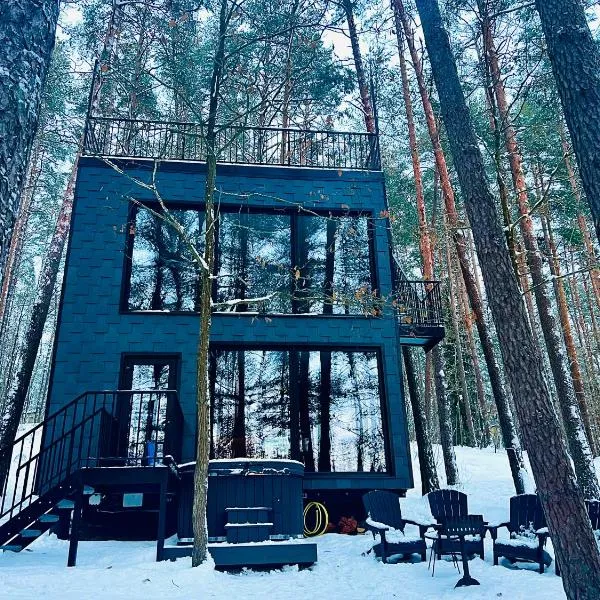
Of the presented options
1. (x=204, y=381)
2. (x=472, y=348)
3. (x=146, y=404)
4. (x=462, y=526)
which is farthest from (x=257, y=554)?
(x=472, y=348)

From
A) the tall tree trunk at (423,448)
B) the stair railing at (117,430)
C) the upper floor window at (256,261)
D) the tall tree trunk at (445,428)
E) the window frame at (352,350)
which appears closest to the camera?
the stair railing at (117,430)

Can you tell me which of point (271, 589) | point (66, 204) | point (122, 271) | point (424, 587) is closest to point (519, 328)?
point (424, 587)

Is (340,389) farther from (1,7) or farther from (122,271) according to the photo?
(1,7)

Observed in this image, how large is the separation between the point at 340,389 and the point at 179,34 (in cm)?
686

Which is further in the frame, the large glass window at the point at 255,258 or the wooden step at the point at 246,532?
the large glass window at the point at 255,258

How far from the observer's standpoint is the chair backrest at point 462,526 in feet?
18.9

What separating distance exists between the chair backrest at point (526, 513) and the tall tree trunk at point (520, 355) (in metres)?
3.33

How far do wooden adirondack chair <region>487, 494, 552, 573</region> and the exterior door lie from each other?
15.7 ft

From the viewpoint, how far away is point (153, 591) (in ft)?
14.9

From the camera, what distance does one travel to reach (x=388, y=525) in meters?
7.27

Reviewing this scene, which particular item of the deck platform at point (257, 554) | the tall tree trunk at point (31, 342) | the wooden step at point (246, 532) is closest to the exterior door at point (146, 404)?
the deck platform at point (257, 554)

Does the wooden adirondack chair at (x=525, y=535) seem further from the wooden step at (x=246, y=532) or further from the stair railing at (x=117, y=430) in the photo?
the stair railing at (x=117, y=430)

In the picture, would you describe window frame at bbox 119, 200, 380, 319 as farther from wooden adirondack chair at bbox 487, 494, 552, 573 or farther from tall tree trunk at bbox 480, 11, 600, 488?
wooden adirondack chair at bbox 487, 494, 552, 573

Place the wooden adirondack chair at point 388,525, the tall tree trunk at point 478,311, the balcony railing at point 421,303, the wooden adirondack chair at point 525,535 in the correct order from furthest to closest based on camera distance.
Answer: the balcony railing at point 421,303
the tall tree trunk at point 478,311
the wooden adirondack chair at point 388,525
the wooden adirondack chair at point 525,535
